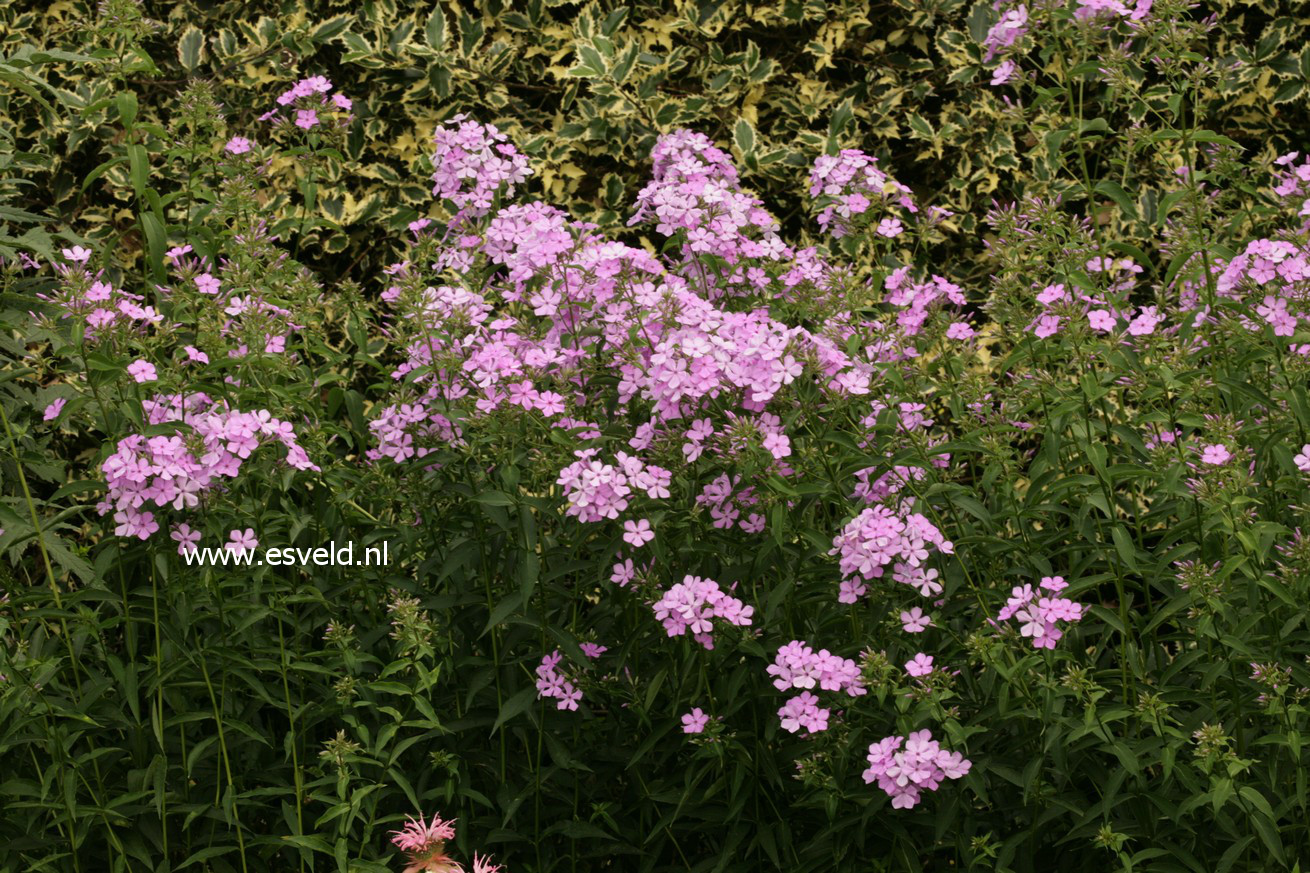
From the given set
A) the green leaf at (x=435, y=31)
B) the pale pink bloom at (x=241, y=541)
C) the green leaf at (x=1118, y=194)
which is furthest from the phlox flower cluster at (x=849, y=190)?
the green leaf at (x=435, y=31)

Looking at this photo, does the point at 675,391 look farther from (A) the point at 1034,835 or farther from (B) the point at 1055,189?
(B) the point at 1055,189

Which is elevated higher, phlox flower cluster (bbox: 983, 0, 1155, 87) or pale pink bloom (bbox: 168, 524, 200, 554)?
phlox flower cluster (bbox: 983, 0, 1155, 87)

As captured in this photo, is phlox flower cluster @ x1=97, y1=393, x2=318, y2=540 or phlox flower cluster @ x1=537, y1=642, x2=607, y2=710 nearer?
phlox flower cluster @ x1=97, y1=393, x2=318, y2=540

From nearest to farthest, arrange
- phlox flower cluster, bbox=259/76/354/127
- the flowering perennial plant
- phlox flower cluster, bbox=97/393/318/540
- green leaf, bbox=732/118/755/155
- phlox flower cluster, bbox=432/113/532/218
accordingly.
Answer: phlox flower cluster, bbox=97/393/318/540 < the flowering perennial plant < phlox flower cluster, bbox=432/113/532/218 < phlox flower cluster, bbox=259/76/354/127 < green leaf, bbox=732/118/755/155

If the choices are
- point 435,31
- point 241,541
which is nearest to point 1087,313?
point 241,541

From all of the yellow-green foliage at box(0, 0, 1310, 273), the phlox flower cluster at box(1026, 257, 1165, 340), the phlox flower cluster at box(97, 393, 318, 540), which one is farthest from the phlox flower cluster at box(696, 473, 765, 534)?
the yellow-green foliage at box(0, 0, 1310, 273)

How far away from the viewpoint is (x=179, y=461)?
2.79 metres

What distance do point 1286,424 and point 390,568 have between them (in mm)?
1913

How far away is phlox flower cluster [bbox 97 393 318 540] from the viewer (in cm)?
277

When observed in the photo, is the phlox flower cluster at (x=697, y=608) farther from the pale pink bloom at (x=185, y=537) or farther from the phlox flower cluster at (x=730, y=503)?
the pale pink bloom at (x=185, y=537)

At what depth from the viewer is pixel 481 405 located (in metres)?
2.96

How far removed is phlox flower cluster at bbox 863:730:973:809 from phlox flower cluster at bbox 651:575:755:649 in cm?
36

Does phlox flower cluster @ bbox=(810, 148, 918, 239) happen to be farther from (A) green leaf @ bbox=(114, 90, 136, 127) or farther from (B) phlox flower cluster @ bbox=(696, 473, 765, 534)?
(A) green leaf @ bbox=(114, 90, 136, 127)

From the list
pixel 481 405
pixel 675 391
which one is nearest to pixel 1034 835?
pixel 675 391
